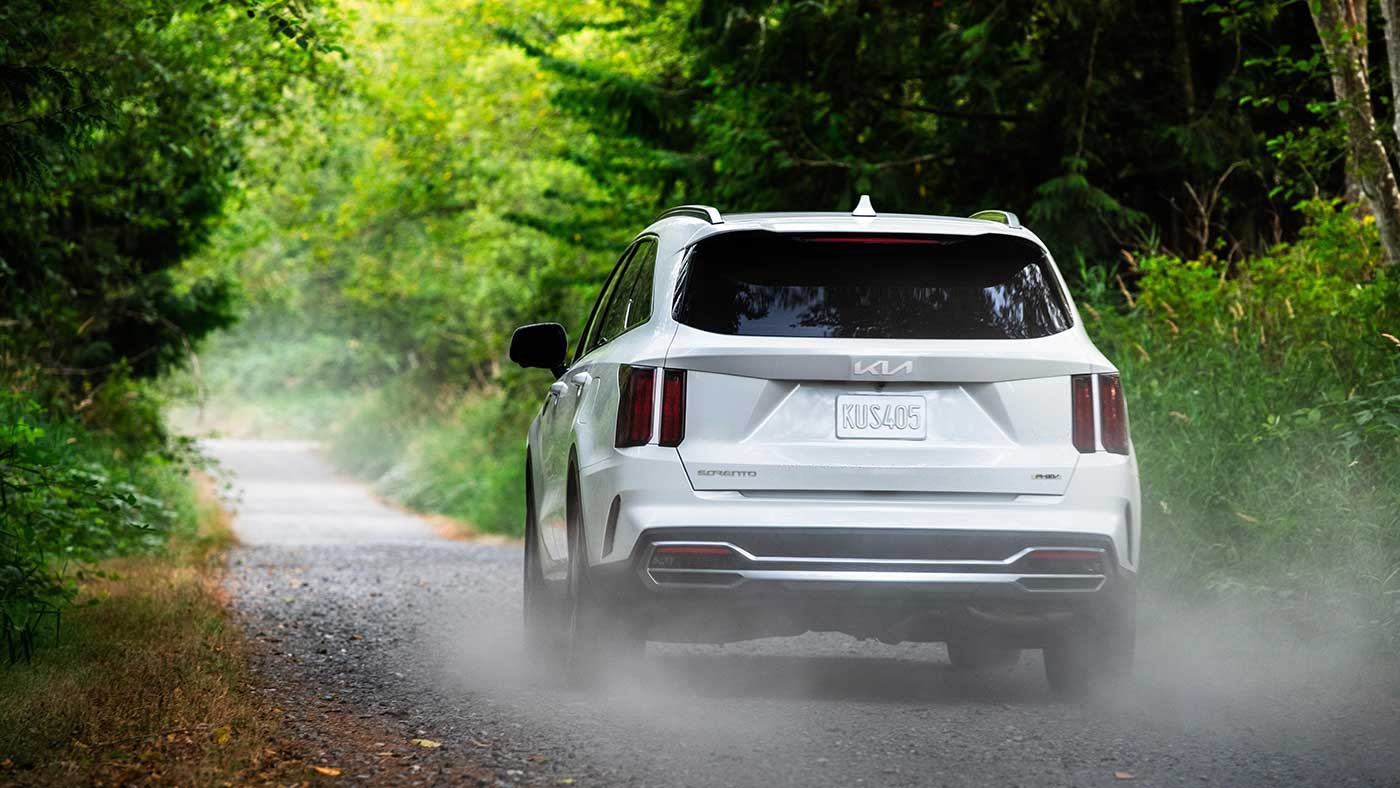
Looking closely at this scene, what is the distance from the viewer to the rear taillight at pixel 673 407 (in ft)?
22.1

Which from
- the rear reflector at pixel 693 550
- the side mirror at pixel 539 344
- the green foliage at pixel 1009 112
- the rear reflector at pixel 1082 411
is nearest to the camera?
the rear reflector at pixel 693 550

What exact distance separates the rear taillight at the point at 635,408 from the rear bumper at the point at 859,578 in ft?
1.22

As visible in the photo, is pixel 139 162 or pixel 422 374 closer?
pixel 139 162

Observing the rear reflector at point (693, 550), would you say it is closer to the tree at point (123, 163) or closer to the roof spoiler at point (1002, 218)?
the roof spoiler at point (1002, 218)

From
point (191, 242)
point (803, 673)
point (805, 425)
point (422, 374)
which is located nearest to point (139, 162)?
point (191, 242)

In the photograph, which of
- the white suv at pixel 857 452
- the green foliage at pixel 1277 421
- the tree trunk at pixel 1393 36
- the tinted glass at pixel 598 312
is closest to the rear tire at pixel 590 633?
the white suv at pixel 857 452

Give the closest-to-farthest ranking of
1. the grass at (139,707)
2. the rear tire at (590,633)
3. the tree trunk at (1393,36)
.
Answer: the grass at (139,707) → the rear tire at (590,633) → the tree trunk at (1393,36)

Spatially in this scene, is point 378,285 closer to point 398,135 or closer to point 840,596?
point 398,135

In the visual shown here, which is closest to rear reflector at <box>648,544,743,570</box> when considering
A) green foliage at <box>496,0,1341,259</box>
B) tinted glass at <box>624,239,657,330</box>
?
tinted glass at <box>624,239,657,330</box>

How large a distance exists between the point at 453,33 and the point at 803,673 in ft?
86.7

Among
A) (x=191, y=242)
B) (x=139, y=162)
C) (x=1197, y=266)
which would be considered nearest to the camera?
(x=1197, y=266)

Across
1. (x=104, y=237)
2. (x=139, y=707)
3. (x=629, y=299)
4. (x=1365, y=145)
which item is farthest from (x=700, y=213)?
(x=104, y=237)

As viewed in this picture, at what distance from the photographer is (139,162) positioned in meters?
18.1

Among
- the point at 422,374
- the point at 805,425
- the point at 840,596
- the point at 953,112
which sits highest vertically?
the point at 953,112
